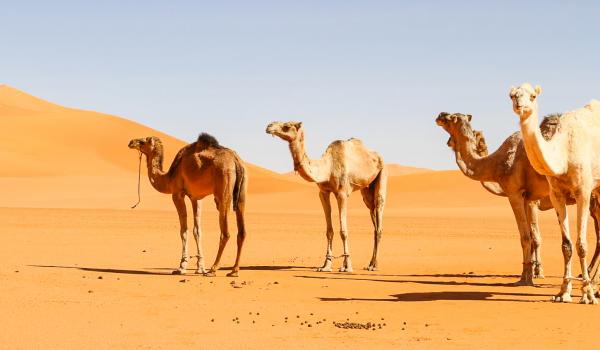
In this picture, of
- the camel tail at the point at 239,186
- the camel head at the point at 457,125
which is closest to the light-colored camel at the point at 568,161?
the camel head at the point at 457,125

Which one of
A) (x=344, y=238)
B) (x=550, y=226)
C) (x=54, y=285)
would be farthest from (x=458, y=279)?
(x=550, y=226)

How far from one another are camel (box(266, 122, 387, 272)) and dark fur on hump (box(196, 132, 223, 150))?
113cm

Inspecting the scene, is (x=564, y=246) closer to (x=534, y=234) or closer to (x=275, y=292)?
(x=534, y=234)

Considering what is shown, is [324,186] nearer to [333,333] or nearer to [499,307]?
[499,307]

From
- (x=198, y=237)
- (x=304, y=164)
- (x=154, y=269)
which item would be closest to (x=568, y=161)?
(x=304, y=164)

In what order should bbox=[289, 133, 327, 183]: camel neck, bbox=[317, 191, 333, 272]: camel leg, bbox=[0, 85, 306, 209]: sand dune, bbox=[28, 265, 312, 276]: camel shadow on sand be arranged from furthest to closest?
1. bbox=[0, 85, 306, 209]: sand dune
2. bbox=[317, 191, 333, 272]: camel leg
3. bbox=[289, 133, 327, 183]: camel neck
4. bbox=[28, 265, 312, 276]: camel shadow on sand

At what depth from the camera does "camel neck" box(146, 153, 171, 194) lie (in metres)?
16.3

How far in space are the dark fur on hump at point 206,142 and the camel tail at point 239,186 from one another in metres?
0.64

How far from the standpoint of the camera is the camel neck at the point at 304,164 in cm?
1645

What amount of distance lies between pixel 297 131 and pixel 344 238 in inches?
91.3

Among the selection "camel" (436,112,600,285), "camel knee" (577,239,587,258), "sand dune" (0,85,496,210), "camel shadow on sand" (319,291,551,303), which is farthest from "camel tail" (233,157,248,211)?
"sand dune" (0,85,496,210)

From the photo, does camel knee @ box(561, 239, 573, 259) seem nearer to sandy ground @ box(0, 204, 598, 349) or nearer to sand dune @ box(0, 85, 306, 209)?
sandy ground @ box(0, 204, 598, 349)

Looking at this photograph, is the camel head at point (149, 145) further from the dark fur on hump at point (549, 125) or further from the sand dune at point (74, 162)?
the sand dune at point (74, 162)

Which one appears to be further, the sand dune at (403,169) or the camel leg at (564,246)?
the sand dune at (403,169)
